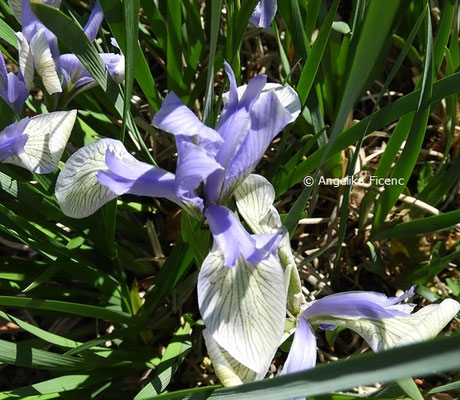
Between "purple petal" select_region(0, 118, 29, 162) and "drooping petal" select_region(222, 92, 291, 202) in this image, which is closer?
"drooping petal" select_region(222, 92, 291, 202)

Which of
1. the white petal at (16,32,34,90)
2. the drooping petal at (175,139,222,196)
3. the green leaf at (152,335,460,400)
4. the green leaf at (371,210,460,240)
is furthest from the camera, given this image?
the green leaf at (371,210,460,240)

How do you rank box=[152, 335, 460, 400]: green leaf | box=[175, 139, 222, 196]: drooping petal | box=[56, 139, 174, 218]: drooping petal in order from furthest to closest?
1. box=[56, 139, 174, 218]: drooping petal
2. box=[175, 139, 222, 196]: drooping petal
3. box=[152, 335, 460, 400]: green leaf

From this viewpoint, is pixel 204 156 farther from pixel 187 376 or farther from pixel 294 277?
pixel 187 376

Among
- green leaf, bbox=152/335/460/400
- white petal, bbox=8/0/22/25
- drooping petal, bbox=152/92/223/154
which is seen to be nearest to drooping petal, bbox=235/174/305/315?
drooping petal, bbox=152/92/223/154

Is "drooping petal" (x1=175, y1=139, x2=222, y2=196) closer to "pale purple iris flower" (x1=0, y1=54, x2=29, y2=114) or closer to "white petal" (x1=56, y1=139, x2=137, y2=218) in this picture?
"white petal" (x1=56, y1=139, x2=137, y2=218)

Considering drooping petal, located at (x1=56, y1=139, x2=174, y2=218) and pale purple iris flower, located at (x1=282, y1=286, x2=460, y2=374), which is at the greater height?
drooping petal, located at (x1=56, y1=139, x2=174, y2=218)

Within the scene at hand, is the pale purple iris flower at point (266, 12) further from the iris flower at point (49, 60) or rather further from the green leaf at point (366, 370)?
the green leaf at point (366, 370)
